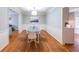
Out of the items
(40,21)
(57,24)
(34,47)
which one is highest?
(40,21)

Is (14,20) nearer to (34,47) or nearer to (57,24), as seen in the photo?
(57,24)

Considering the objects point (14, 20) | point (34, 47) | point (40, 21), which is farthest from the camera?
point (40, 21)

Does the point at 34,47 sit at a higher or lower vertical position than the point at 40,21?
lower

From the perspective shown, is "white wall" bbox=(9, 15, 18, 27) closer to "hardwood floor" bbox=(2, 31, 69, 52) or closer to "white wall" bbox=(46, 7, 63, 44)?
"white wall" bbox=(46, 7, 63, 44)

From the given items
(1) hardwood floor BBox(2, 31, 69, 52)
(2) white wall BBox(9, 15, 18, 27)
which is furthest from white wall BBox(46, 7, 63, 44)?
(2) white wall BBox(9, 15, 18, 27)

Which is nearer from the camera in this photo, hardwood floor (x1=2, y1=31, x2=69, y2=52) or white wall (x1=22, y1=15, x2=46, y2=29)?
hardwood floor (x1=2, y1=31, x2=69, y2=52)

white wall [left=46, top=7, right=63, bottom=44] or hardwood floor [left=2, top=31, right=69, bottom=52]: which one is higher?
white wall [left=46, top=7, right=63, bottom=44]

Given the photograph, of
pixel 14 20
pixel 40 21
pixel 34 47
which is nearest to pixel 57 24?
pixel 34 47

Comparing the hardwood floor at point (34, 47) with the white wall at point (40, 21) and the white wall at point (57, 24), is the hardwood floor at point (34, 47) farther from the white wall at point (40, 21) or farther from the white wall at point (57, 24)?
the white wall at point (40, 21)

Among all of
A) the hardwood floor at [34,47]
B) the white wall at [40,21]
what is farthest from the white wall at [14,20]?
the hardwood floor at [34,47]
